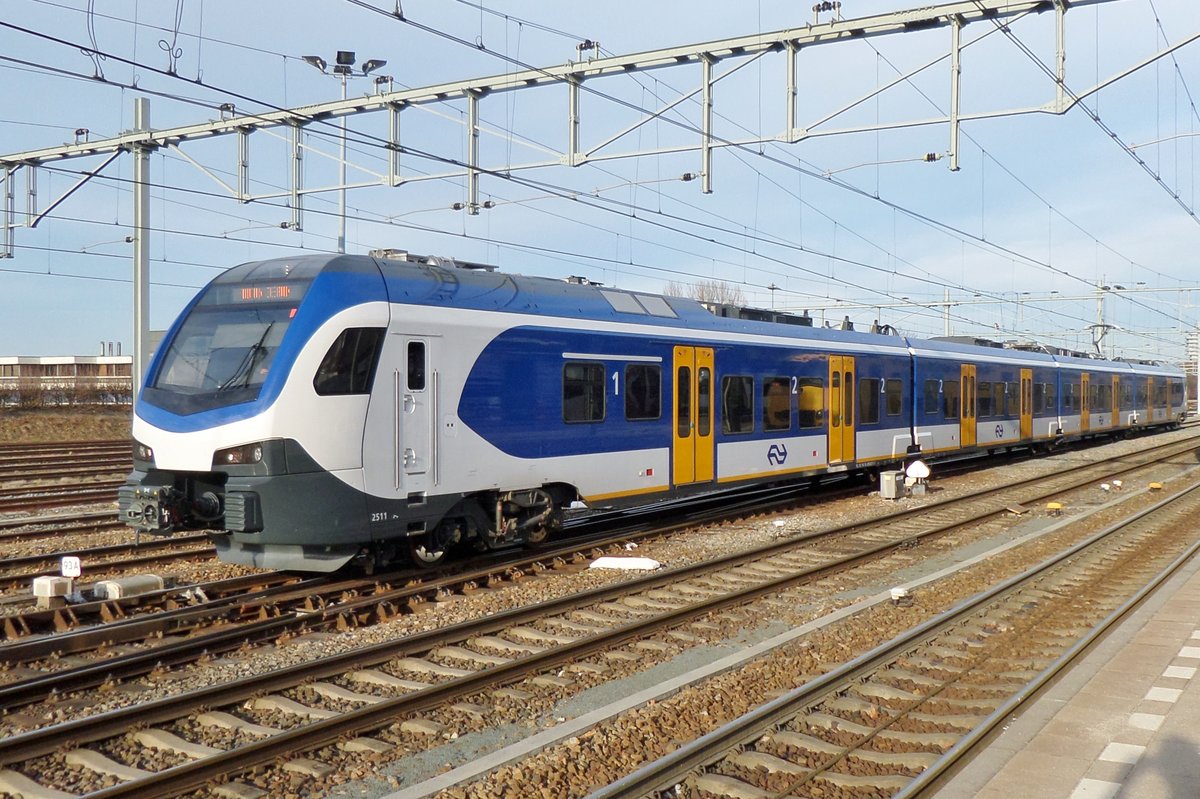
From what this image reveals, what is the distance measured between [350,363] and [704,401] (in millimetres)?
6368

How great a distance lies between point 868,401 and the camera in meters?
19.5

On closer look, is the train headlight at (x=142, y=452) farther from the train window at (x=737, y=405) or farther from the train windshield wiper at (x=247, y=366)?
the train window at (x=737, y=405)

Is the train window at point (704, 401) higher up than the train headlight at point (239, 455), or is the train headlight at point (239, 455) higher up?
the train window at point (704, 401)

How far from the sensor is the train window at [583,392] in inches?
476

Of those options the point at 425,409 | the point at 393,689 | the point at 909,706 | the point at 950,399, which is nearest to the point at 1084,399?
the point at 950,399

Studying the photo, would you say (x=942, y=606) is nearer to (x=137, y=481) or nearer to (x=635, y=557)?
(x=635, y=557)

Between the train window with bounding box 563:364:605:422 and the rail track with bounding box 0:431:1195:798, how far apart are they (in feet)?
7.67

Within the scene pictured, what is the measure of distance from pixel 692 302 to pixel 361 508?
23.6ft

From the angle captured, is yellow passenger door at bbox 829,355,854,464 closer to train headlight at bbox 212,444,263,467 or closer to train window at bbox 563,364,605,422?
train window at bbox 563,364,605,422

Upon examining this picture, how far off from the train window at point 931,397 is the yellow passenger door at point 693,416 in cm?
907

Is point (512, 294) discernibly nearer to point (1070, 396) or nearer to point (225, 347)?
point (225, 347)

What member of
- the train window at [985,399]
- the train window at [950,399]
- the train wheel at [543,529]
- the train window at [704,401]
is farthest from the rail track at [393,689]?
the train window at [985,399]

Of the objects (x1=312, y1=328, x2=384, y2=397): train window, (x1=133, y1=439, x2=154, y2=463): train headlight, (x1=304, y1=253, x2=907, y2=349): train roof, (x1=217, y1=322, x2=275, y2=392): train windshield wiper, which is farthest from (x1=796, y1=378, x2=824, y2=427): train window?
(x1=133, y1=439, x2=154, y2=463): train headlight

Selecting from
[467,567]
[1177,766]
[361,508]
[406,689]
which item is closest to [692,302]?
[467,567]
